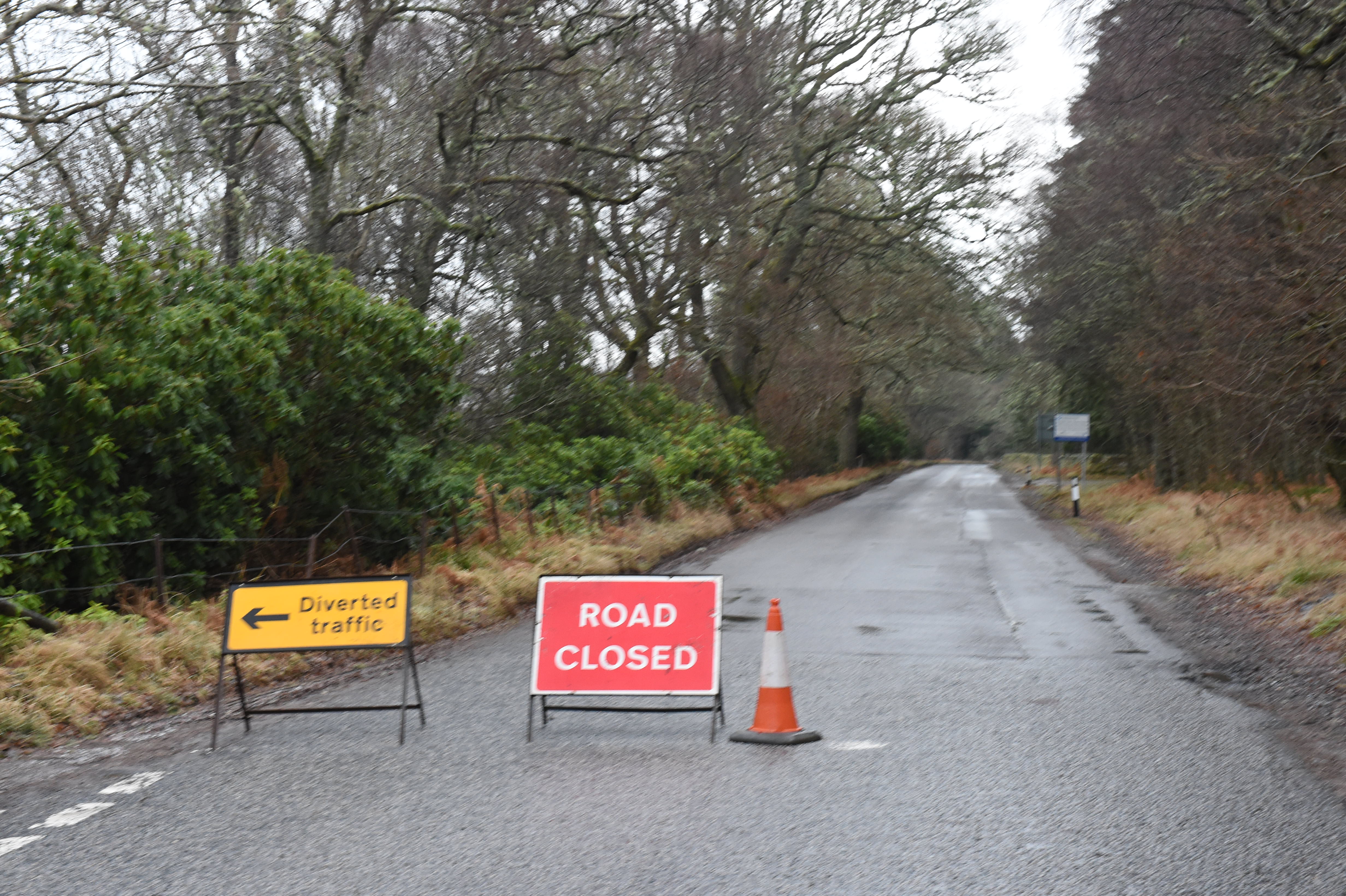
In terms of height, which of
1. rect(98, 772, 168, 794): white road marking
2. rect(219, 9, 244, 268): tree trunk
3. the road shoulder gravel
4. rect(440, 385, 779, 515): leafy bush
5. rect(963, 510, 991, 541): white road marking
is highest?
rect(219, 9, 244, 268): tree trunk

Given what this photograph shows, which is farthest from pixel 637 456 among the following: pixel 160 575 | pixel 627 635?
pixel 627 635

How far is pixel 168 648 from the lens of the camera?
1033cm

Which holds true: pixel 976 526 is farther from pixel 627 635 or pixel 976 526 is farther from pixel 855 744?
pixel 855 744

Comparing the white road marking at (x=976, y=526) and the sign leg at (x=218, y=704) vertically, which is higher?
the sign leg at (x=218, y=704)

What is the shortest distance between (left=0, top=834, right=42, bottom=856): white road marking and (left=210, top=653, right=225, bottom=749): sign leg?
194 centimetres

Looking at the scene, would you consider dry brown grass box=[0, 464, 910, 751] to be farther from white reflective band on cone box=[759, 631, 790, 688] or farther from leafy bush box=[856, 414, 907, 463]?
leafy bush box=[856, 414, 907, 463]

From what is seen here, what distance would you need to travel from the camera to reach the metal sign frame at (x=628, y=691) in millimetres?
8305

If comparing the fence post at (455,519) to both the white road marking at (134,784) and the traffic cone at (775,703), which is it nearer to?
the traffic cone at (775,703)

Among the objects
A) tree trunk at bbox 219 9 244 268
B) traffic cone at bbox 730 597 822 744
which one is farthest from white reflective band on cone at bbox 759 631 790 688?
tree trunk at bbox 219 9 244 268

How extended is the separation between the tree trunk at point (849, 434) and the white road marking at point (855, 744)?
48.0 m

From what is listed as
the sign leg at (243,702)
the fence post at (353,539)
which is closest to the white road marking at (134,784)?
the sign leg at (243,702)

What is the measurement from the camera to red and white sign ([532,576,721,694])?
847cm

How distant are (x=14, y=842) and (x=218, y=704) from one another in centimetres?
220

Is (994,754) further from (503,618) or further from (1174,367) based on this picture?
(1174,367)
